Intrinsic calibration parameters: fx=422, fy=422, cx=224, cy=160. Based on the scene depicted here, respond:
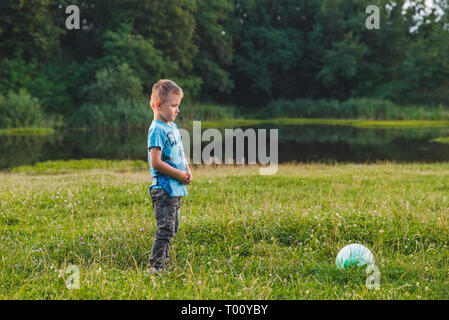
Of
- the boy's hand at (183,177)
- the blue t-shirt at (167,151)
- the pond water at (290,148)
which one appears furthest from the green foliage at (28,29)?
the boy's hand at (183,177)

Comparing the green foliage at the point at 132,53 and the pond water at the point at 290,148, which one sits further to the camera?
the green foliage at the point at 132,53

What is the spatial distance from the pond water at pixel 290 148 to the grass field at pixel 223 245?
44.7 feet

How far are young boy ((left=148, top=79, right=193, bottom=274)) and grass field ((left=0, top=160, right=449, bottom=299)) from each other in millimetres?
430

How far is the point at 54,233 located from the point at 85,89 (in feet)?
132

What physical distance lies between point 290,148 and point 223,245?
75.0 ft

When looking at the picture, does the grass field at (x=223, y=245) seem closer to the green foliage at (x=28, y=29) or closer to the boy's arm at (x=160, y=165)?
the boy's arm at (x=160, y=165)

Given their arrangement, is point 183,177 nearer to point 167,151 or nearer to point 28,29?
point 167,151

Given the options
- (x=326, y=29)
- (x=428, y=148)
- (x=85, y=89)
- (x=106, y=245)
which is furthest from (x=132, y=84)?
(x=106, y=245)

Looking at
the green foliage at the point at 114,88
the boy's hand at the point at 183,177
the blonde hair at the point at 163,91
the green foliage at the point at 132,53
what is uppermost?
the green foliage at the point at 132,53

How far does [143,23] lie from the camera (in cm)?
5212

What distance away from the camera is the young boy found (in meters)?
4.78

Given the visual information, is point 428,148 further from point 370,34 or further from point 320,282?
point 370,34

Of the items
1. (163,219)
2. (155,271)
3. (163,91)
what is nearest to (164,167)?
(163,219)

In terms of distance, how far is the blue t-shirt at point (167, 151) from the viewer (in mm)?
4797
